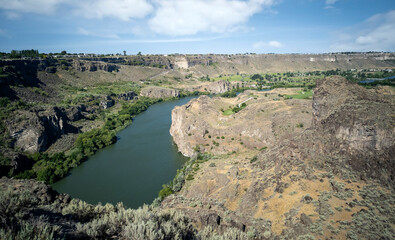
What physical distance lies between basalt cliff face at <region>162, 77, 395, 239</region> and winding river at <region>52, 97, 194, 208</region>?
35.6 feet

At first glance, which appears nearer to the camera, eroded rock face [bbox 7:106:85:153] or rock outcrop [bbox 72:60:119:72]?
eroded rock face [bbox 7:106:85:153]

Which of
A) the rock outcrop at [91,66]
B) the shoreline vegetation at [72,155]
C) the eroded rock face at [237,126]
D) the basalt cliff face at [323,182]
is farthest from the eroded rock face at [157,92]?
the basalt cliff face at [323,182]

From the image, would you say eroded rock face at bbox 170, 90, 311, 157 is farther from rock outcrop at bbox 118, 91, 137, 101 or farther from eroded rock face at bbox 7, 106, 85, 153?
rock outcrop at bbox 118, 91, 137, 101

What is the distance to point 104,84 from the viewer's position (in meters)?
120

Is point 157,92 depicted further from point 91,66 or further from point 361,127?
point 361,127

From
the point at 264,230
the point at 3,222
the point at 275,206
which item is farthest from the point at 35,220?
the point at 275,206

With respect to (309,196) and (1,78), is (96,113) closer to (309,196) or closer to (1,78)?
(1,78)

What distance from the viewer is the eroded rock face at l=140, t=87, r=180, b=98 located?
117 metres

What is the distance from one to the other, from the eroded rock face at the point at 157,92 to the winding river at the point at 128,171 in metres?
56.5

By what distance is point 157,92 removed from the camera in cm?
11762

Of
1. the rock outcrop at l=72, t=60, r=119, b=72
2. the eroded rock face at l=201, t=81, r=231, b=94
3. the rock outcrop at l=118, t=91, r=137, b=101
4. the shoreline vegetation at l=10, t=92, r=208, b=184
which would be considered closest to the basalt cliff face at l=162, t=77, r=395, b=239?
the shoreline vegetation at l=10, t=92, r=208, b=184

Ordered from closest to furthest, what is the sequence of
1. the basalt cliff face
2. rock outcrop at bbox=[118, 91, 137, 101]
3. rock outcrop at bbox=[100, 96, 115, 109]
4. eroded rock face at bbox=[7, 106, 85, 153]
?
1. the basalt cliff face
2. eroded rock face at bbox=[7, 106, 85, 153]
3. rock outcrop at bbox=[100, 96, 115, 109]
4. rock outcrop at bbox=[118, 91, 137, 101]

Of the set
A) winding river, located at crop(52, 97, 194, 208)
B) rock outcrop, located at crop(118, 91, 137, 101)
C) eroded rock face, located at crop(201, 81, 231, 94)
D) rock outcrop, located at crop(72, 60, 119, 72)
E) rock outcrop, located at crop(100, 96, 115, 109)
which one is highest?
rock outcrop, located at crop(72, 60, 119, 72)

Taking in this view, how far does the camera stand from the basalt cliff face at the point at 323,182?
50.3ft
